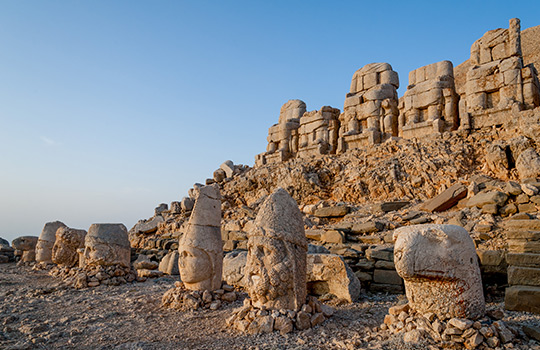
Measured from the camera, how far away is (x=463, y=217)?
300 inches

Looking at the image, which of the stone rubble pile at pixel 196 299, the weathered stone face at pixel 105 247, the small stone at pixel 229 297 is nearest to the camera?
the stone rubble pile at pixel 196 299

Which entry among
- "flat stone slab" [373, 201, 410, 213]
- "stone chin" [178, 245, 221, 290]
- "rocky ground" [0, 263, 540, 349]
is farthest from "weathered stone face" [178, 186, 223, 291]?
"flat stone slab" [373, 201, 410, 213]

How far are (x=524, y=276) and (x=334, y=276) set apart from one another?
2.62 metres

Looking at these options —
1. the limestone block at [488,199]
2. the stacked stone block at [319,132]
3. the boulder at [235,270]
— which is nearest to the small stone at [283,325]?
the boulder at [235,270]

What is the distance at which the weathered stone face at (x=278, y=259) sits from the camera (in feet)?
14.8

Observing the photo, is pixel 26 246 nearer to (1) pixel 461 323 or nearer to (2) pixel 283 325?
(2) pixel 283 325

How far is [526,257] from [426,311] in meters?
2.38

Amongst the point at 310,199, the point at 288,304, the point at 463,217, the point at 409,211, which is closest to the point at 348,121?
the point at 310,199

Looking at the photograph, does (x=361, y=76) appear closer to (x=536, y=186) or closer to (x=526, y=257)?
(x=536, y=186)

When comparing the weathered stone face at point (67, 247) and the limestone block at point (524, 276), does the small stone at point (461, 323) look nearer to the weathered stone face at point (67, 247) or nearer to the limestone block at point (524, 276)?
the limestone block at point (524, 276)

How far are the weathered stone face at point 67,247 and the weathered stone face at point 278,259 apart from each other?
24.9 feet

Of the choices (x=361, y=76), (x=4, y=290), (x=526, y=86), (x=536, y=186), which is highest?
(x=361, y=76)

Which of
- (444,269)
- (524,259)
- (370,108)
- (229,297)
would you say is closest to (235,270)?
(229,297)

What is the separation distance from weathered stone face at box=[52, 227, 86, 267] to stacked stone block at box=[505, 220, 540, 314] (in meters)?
10.2
